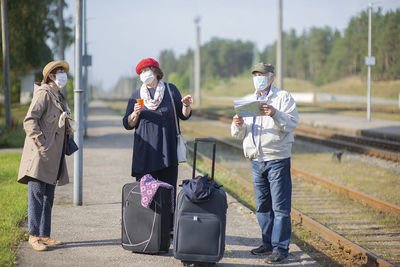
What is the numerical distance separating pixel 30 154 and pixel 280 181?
275cm

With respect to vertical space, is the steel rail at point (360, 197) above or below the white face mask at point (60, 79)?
below

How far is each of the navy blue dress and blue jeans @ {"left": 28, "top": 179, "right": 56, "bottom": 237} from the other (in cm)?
103

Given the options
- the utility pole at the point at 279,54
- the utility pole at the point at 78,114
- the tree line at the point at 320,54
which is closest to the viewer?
the utility pole at the point at 78,114

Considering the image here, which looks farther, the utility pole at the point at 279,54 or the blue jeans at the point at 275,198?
the utility pole at the point at 279,54

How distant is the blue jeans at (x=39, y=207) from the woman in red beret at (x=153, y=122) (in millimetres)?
1015

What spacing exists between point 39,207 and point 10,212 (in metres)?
2.04

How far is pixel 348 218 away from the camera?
8625 millimetres

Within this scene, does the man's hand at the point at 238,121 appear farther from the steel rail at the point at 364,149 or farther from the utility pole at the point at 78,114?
the steel rail at the point at 364,149

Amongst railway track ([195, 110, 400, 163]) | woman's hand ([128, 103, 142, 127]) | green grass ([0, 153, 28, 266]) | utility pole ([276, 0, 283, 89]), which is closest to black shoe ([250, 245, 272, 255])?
woman's hand ([128, 103, 142, 127])

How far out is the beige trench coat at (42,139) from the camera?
18.5 ft

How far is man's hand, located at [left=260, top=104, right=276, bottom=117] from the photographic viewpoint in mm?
5172

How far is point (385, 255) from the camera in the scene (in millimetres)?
6617

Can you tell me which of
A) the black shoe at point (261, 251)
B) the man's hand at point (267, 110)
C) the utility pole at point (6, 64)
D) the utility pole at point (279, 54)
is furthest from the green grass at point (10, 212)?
the utility pole at point (279, 54)

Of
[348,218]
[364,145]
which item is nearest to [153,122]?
[348,218]
